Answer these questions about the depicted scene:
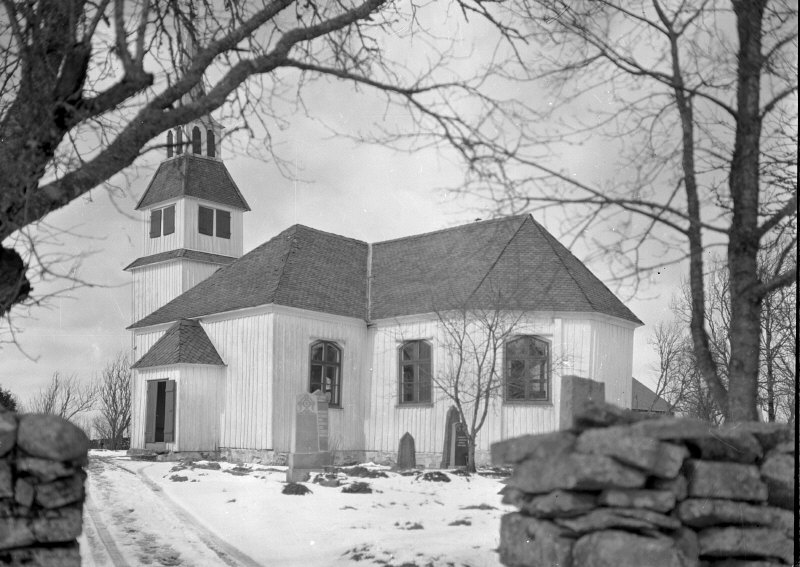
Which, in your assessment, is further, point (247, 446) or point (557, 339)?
point (247, 446)

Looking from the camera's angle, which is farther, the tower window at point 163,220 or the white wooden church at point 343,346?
the tower window at point 163,220

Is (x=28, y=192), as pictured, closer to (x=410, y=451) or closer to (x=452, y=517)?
(x=452, y=517)

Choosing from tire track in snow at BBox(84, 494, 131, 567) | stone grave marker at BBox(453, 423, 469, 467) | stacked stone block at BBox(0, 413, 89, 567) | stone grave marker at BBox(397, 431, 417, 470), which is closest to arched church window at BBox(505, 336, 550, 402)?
stone grave marker at BBox(453, 423, 469, 467)

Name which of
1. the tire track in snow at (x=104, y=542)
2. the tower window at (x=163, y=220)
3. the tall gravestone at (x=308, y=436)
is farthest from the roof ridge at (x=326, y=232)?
the tire track in snow at (x=104, y=542)

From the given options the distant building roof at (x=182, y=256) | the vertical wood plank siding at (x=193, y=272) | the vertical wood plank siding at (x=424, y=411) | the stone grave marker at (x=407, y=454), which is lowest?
the stone grave marker at (x=407, y=454)

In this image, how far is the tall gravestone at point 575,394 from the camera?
221 inches

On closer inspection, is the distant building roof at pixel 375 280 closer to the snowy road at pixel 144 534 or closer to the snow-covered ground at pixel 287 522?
the snow-covered ground at pixel 287 522

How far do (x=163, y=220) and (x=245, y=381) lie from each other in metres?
7.30

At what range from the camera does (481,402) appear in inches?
753

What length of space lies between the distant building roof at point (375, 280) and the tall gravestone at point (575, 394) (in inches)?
459

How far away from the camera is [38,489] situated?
5.78 meters

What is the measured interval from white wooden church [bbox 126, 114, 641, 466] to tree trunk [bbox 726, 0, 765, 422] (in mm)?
11701

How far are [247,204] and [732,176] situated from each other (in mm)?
21990

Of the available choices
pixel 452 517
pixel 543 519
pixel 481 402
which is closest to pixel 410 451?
pixel 481 402
